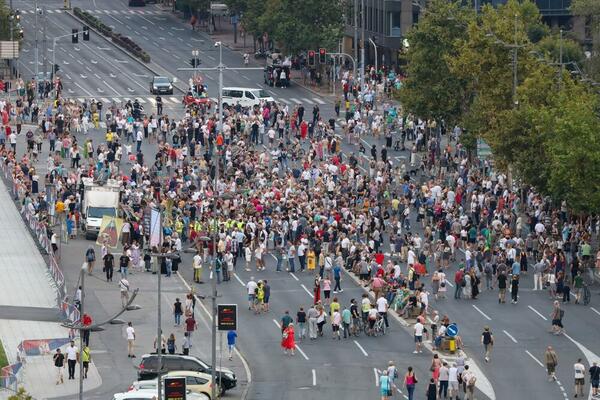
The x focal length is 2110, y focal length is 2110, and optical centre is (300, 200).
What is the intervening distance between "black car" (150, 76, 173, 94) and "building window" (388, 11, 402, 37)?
20712 millimetres

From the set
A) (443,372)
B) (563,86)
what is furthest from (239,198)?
(443,372)

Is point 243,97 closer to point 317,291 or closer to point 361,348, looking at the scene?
point 317,291

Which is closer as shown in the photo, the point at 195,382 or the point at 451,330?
the point at 195,382

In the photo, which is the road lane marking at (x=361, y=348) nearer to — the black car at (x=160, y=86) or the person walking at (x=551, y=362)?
the person walking at (x=551, y=362)

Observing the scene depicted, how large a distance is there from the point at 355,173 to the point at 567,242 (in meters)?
17.7

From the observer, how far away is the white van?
128 metres

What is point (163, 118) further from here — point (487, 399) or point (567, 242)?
point (487, 399)

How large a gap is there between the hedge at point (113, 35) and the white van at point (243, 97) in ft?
74.0

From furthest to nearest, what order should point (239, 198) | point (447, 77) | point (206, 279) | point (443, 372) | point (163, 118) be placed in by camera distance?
point (163, 118) < point (447, 77) < point (239, 198) < point (206, 279) < point (443, 372)

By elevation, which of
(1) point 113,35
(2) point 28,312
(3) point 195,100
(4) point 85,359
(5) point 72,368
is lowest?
(2) point 28,312

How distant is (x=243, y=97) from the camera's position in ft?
422

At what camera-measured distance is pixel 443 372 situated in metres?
69.2

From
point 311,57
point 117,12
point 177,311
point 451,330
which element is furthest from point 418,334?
point 117,12

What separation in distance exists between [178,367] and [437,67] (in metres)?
43.2
